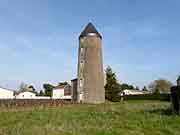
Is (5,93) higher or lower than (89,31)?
lower

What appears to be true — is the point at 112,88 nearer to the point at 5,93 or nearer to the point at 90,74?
the point at 90,74

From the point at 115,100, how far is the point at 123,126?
137 ft

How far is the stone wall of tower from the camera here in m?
47.8

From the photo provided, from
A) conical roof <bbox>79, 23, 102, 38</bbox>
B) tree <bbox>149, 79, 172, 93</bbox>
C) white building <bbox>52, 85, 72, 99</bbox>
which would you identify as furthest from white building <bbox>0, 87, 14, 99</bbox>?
tree <bbox>149, 79, 172, 93</bbox>

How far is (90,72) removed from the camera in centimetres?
4822

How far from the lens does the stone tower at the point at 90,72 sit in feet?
157

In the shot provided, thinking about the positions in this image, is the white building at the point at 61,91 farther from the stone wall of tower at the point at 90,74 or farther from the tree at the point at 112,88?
Answer: the stone wall of tower at the point at 90,74

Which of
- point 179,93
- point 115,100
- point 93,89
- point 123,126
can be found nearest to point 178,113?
point 179,93

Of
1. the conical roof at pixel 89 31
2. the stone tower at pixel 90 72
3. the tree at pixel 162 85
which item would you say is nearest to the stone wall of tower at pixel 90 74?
the stone tower at pixel 90 72

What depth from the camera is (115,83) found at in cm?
5303

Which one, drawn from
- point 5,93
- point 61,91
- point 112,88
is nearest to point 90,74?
point 112,88

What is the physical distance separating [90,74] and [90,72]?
373 mm

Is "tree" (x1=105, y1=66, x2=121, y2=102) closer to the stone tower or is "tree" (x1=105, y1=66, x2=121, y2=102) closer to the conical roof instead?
the stone tower

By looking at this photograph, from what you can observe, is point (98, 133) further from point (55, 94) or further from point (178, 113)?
point (55, 94)
